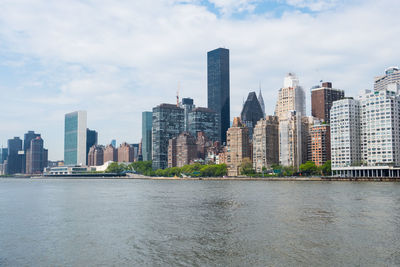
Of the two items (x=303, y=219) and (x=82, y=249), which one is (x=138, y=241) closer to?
(x=82, y=249)

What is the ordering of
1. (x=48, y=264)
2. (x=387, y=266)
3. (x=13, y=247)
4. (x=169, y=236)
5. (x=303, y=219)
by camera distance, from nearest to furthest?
(x=387, y=266), (x=48, y=264), (x=13, y=247), (x=169, y=236), (x=303, y=219)

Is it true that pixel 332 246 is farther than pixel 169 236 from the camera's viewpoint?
No

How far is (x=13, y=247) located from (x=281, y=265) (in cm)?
2846

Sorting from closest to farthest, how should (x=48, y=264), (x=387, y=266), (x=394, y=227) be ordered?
(x=387, y=266) → (x=48, y=264) → (x=394, y=227)

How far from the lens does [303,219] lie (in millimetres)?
64750

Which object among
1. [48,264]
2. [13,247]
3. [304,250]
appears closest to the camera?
[48,264]

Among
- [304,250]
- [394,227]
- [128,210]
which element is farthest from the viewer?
[128,210]

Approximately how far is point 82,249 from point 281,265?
814 inches

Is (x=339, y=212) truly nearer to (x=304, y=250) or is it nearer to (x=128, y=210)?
(x=304, y=250)

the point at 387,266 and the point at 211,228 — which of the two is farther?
the point at 211,228

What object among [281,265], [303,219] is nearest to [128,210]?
[303,219]

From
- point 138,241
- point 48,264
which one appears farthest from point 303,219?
point 48,264

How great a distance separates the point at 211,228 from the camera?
5762 centimetres

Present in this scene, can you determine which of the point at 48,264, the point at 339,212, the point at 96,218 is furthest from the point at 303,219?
the point at 48,264
